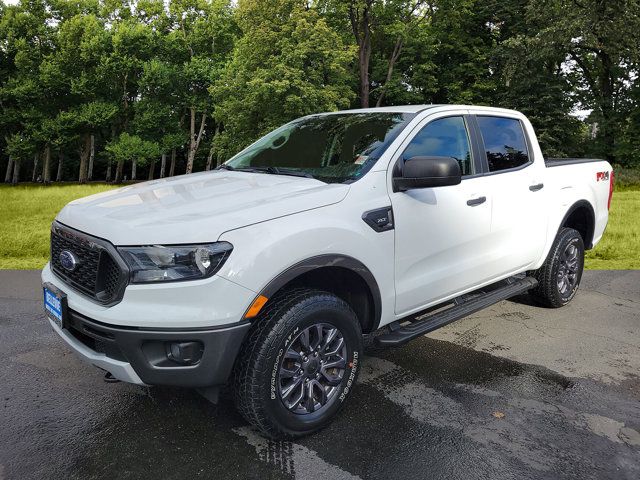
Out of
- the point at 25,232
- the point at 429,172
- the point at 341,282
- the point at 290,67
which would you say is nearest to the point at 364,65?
the point at 290,67

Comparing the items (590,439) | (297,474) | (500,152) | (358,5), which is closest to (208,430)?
(297,474)

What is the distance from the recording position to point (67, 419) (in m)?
3.03

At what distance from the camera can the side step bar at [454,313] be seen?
3.25 m

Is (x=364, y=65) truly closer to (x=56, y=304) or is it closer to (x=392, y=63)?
(x=392, y=63)

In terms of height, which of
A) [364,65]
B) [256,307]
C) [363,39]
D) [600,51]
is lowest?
[256,307]

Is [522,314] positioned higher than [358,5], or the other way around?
[358,5]

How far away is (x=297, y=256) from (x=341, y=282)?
1.73 feet

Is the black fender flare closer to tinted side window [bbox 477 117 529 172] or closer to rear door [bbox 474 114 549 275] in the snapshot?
rear door [bbox 474 114 549 275]

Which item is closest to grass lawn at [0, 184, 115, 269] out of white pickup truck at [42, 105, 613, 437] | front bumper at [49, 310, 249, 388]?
white pickup truck at [42, 105, 613, 437]

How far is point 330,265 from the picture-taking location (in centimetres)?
277

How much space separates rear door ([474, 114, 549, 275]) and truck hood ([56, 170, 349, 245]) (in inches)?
61.9

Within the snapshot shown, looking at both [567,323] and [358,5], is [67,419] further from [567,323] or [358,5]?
[358,5]

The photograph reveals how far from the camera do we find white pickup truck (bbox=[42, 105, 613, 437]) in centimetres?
243

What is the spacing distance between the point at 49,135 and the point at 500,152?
40417 mm
